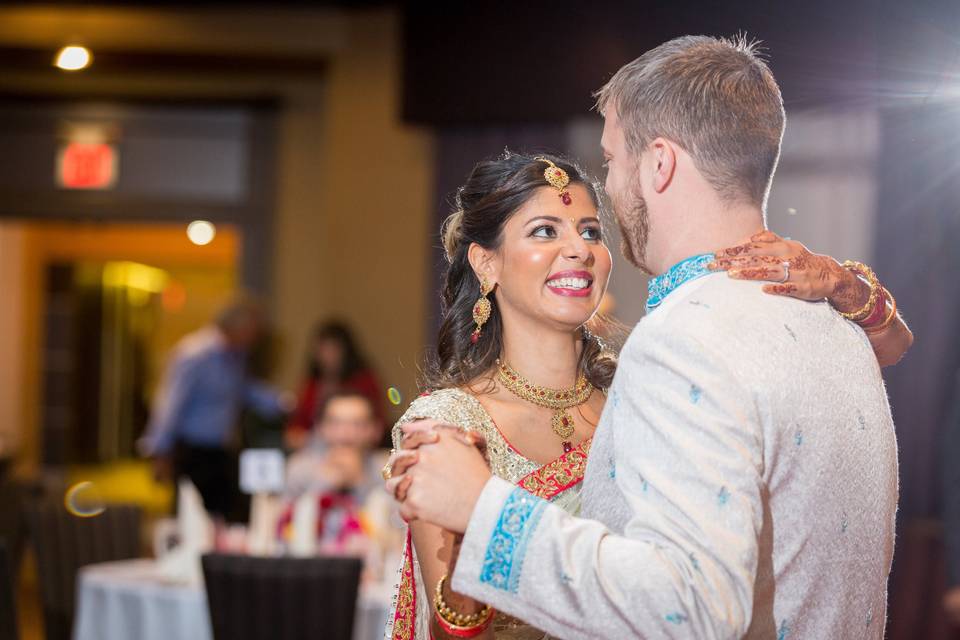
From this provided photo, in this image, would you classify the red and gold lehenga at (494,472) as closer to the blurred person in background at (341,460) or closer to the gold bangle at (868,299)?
the gold bangle at (868,299)

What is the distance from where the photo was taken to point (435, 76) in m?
6.73

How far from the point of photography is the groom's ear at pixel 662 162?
1324 millimetres

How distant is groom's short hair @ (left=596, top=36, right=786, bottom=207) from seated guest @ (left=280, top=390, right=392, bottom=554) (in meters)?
2.74

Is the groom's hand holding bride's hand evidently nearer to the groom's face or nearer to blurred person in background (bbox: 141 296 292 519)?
the groom's face

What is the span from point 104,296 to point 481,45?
7.42 metres

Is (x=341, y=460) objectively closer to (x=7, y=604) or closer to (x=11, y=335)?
(x=7, y=604)

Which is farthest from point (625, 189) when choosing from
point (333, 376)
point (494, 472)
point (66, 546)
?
point (333, 376)

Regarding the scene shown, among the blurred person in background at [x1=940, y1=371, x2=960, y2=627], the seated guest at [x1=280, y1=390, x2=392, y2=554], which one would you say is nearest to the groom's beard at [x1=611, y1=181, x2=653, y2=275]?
the blurred person in background at [x1=940, y1=371, x2=960, y2=627]

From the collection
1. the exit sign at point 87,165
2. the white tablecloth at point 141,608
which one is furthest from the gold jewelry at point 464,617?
the exit sign at point 87,165

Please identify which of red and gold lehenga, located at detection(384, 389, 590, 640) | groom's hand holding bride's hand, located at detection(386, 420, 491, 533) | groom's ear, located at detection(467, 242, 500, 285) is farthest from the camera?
groom's ear, located at detection(467, 242, 500, 285)

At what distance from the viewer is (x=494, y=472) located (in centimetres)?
179

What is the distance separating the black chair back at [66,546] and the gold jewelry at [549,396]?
2.91 meters

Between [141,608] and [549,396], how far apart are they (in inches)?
86.8

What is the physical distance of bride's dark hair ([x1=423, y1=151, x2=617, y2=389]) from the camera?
192 centimetres
